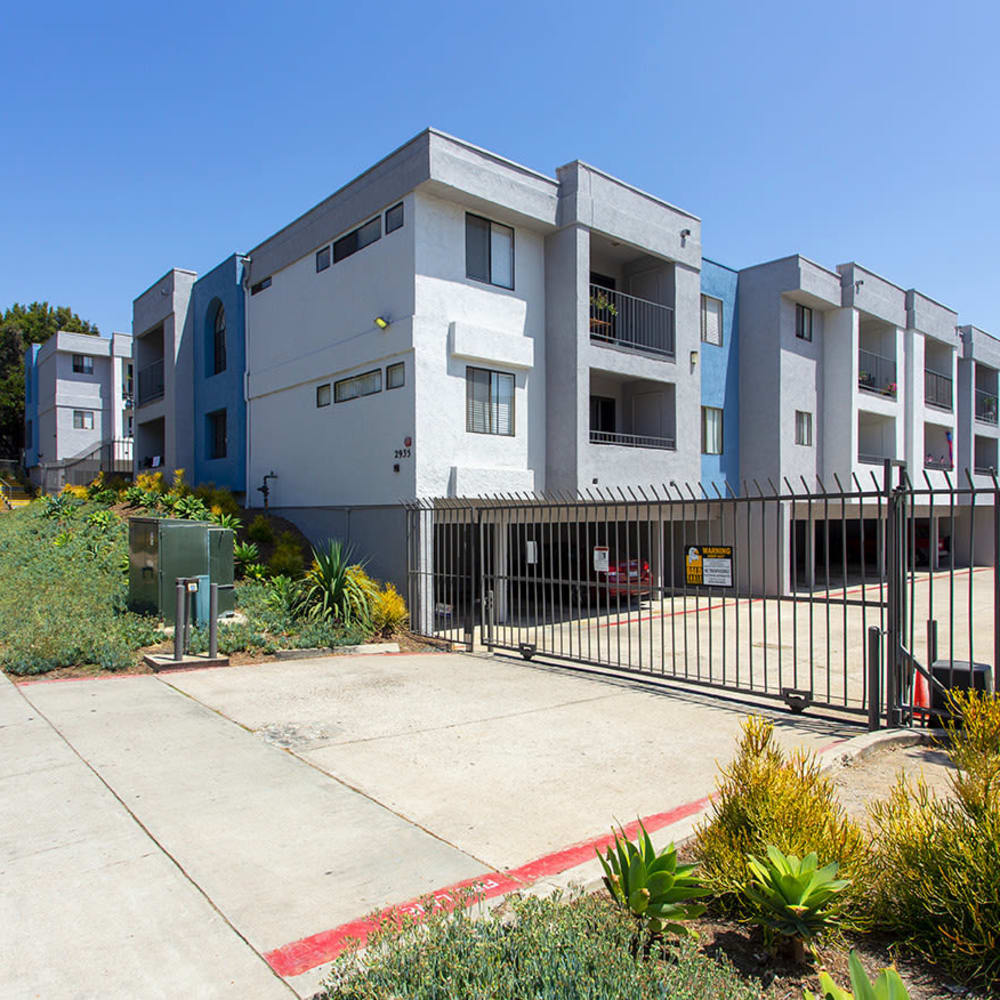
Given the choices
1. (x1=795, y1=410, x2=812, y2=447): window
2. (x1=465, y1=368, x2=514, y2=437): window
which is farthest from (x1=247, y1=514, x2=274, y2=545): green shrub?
(x1=795, y1=410, x2=812, y2=447): window

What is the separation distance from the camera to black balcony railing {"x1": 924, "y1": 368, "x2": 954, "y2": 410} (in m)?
31.8

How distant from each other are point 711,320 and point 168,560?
58.3ft

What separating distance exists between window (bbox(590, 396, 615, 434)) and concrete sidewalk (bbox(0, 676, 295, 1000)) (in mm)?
16818

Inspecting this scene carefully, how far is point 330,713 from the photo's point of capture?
308 inches

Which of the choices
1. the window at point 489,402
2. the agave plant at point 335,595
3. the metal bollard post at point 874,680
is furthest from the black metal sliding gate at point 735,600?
the window at point 489,402

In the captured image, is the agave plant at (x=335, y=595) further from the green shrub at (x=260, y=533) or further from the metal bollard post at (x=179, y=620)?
the green shrub at (x=260, y=533)

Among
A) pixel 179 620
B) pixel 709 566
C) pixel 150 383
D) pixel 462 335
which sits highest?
pixel 150 383

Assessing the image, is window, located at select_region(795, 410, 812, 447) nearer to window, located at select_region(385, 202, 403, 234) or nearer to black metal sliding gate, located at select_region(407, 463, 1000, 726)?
black metal sliding gate, located at select_region(407, 463, 1000, 726)

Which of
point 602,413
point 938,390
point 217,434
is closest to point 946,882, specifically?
point 602,413

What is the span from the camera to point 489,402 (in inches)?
623

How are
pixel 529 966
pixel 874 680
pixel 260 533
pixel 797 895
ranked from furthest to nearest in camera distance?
pixel 260 533, pixel 874 680, pixel 797 895, pixel 529 966

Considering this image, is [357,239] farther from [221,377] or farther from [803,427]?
[803,427]

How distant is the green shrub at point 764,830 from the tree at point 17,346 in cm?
6041

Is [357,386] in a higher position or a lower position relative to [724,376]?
lower
